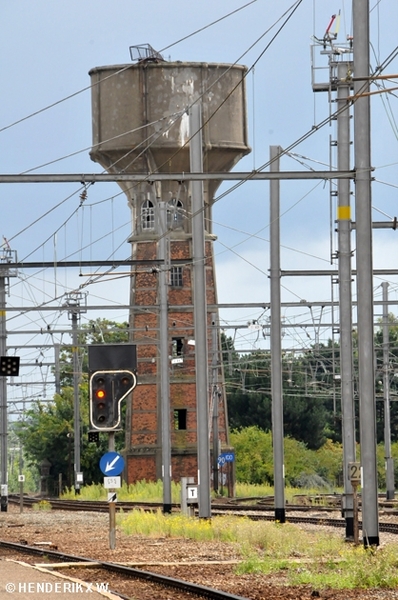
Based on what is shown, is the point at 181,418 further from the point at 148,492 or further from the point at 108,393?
the point at 108,393

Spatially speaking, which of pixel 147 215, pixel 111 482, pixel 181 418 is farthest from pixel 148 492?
pixel 111 482

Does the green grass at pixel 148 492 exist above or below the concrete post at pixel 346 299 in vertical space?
below

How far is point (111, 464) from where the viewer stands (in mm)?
25031

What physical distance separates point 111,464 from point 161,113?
37751 millimetres

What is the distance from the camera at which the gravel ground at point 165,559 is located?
16719 millimetres

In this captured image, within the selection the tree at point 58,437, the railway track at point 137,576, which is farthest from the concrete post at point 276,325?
the tree at point 58,437

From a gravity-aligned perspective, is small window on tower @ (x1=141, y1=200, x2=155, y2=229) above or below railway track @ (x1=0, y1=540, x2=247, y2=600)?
above

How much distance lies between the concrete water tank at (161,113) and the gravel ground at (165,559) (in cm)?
2485

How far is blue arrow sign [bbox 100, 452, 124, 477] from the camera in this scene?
25.0 metres

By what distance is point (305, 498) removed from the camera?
56062 millimetres

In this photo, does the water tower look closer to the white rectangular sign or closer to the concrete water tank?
the concrete water tank

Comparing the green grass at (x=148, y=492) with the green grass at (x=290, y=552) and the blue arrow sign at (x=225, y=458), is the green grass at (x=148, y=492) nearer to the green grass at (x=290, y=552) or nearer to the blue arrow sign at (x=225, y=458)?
the blue arrow sign at (x=225, y=458)

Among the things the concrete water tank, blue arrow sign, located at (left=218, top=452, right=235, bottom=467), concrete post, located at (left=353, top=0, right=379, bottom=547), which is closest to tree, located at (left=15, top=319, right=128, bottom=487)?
blue arrow sign, located at (left=218, top=452, right=235, bottom=467)

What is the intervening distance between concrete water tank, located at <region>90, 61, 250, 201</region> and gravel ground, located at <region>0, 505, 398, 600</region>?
24.8m
